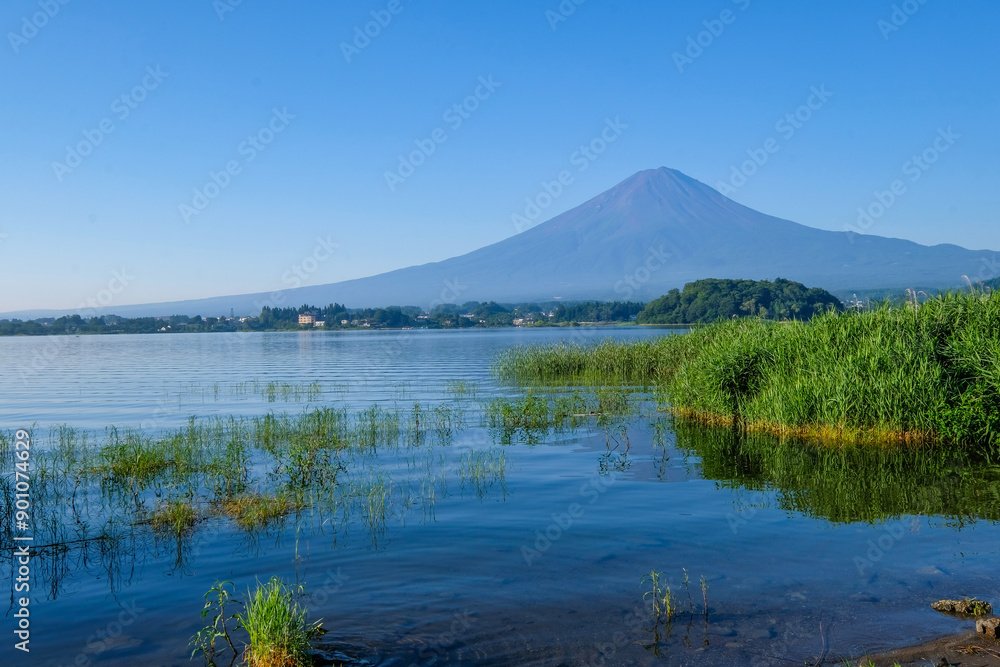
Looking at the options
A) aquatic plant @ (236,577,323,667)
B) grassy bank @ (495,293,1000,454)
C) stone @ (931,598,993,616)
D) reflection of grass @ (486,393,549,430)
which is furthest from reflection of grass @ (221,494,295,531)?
grassy bank @ (495,293,1000,454)

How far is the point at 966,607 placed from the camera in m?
7.38

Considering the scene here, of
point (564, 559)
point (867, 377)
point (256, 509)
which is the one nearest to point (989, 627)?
point (564, 559)

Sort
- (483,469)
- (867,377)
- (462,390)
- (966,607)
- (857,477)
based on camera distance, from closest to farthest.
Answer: (966,607) < (857,477) < (483,469) < (867,377) < (462,390)

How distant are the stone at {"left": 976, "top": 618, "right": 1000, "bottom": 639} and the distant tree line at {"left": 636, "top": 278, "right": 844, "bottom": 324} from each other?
265 feet

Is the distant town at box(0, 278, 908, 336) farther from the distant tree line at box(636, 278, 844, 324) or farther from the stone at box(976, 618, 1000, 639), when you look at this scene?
the stone at box(976, 618, 1000, 639)

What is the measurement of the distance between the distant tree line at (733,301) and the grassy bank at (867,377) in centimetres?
6692

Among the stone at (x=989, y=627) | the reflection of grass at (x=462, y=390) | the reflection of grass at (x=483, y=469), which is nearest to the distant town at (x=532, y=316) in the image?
the reflection of grass at (x=462, y=390)

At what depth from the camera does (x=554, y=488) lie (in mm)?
13922

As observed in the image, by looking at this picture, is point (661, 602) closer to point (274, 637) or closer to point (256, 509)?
point (274, 637)

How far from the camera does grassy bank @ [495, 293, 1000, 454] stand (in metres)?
15.7

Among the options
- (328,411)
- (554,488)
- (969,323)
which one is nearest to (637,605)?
(554,488)

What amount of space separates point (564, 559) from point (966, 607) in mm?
4713

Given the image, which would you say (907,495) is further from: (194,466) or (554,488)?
(194,466)

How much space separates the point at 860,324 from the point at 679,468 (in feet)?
24.0
